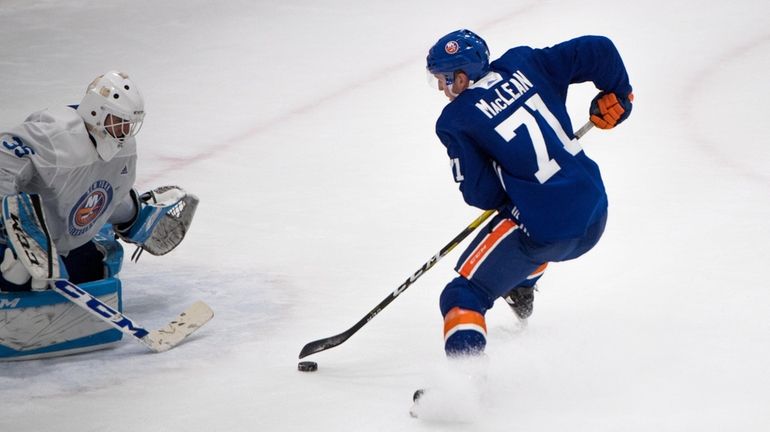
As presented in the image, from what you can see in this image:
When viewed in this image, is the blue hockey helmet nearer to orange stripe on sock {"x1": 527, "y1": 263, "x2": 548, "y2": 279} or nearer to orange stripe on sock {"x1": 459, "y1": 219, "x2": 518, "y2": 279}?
orange stripe on sock {"x1": 459, "y1": 219, "x2": 518, "y2": 279}

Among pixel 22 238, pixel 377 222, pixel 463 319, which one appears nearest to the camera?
pixel 463 319

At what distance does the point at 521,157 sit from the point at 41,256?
4.56 feet

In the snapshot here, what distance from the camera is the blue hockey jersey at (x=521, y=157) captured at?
10.3ft

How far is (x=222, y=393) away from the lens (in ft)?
10.6

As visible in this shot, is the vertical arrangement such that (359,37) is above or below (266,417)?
below

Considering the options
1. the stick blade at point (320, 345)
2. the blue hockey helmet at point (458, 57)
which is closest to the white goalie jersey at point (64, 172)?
the stick blade at point (320, 345)

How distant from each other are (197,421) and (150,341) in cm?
58

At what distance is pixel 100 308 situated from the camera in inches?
136

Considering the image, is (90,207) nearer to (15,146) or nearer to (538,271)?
(15,146)

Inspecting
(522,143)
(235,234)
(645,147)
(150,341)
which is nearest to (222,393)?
(150,341)

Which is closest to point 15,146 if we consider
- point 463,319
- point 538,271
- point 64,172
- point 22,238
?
point 64,172

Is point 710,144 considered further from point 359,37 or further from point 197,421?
point 197,421

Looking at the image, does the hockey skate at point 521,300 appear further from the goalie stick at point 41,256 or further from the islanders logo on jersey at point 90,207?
the islanders logo on jersey at point 90,207

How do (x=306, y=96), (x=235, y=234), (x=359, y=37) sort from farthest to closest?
(x=359, y=37) → (x=306, y=96) → (x=235, y=234)
